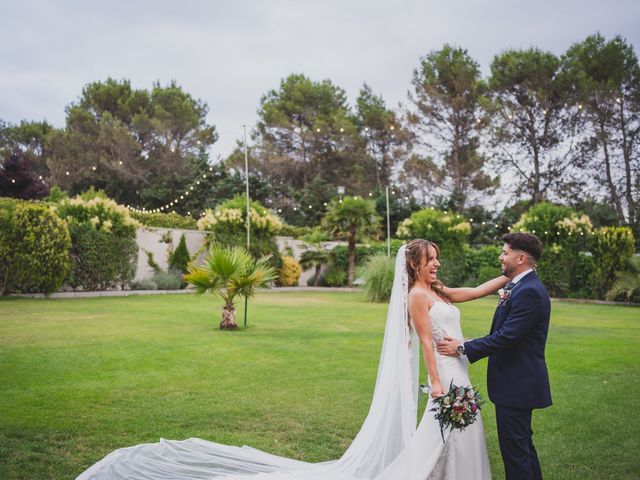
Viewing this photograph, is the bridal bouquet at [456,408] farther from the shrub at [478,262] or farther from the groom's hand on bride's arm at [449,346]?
the shrub at [478,262]

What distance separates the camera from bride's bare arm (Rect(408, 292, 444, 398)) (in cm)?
354

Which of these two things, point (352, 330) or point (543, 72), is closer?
point (352, 330)

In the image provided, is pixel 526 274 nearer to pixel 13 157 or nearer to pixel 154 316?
pixel 154 316

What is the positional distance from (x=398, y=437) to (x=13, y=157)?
31018 mm

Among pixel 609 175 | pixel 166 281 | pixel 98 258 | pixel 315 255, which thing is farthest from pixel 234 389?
pixel 609 175

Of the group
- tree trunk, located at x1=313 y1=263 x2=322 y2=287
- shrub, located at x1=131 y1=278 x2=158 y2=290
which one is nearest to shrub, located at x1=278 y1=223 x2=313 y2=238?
tree trunk, located at x1=313 y1=263 x2=322 y2=287

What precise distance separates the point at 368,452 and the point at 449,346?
1064mm

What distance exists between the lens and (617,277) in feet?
67.0

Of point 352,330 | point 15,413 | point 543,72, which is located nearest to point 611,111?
point 543,72

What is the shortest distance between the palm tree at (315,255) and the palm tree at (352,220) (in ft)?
3.08

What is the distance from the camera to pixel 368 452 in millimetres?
4031

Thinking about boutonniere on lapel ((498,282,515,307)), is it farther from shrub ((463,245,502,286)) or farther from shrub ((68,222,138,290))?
shrub ((463,245,502,286))

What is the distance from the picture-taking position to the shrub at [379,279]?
18641mm

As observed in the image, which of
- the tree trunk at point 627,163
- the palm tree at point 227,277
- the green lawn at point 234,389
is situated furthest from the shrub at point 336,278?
the palm tree at point 227,277
